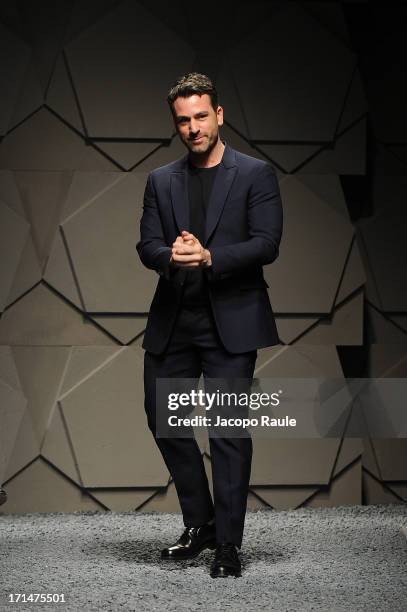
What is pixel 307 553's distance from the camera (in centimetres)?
310

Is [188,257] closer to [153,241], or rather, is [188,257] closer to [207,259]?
[207,259]

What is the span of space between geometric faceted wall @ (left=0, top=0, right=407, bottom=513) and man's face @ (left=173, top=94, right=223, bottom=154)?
3.37 feet

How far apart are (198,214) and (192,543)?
101 cm

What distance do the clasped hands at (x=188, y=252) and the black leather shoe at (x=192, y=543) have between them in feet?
2.82

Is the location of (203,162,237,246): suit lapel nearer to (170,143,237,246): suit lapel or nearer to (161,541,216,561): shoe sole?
(170,143,237,246): suit lapel

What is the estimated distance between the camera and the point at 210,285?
9.15 ft

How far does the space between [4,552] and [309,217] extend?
1.75 metres

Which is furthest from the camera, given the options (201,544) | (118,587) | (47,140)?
(47,140)

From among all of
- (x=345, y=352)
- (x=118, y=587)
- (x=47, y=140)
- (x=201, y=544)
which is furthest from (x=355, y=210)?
(x=118, y=587)

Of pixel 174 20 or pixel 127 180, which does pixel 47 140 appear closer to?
pixel 127 180

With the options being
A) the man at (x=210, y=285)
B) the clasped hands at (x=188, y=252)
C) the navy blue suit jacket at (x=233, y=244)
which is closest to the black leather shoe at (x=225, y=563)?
the man at (x=210, y=285)

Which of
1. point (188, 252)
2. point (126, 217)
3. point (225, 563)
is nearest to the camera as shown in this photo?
point (188, 252)

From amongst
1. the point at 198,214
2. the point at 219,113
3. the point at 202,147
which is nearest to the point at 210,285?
the point at 198,214

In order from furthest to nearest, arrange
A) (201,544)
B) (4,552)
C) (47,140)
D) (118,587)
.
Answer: (47,140), (4,552), (201,544), (118,587)
